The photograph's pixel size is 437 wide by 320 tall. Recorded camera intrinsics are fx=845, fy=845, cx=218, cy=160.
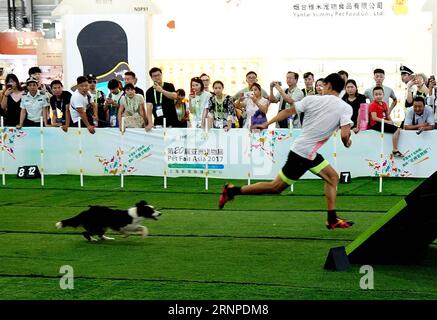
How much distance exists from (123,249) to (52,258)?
89cm

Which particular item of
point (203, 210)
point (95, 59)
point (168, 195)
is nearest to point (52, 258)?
point (203, 210)

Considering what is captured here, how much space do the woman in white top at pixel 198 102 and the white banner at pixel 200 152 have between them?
78cm

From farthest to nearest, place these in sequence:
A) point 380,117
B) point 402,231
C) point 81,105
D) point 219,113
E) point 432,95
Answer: point 432,95, point 81,105, point 219,113, point 380,117, point 402,231

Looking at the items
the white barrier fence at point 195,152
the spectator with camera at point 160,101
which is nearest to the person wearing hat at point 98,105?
the white barrier fence at point 195,152

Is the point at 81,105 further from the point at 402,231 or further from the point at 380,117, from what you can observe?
the point at 402,231

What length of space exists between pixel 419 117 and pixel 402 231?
317 inches

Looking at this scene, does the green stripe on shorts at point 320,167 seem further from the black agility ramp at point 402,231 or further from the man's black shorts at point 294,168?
the black agility ramp at point 402,231

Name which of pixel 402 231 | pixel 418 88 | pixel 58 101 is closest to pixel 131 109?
pixel 58 101

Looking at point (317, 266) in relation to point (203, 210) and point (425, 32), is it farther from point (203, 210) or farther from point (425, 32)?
point (425, 32)

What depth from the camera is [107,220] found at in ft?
32.2

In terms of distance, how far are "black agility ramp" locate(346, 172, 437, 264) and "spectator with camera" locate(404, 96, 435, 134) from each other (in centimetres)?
733

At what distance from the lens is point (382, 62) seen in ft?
64.2

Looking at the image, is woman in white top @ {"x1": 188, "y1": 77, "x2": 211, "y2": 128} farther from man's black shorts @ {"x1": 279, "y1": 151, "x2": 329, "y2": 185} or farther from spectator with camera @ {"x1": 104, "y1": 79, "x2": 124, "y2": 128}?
man's black shorts @ {"x1": 279, "y1": 151, "x2": 329, "y2": 185}

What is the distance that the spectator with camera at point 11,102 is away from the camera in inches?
691
